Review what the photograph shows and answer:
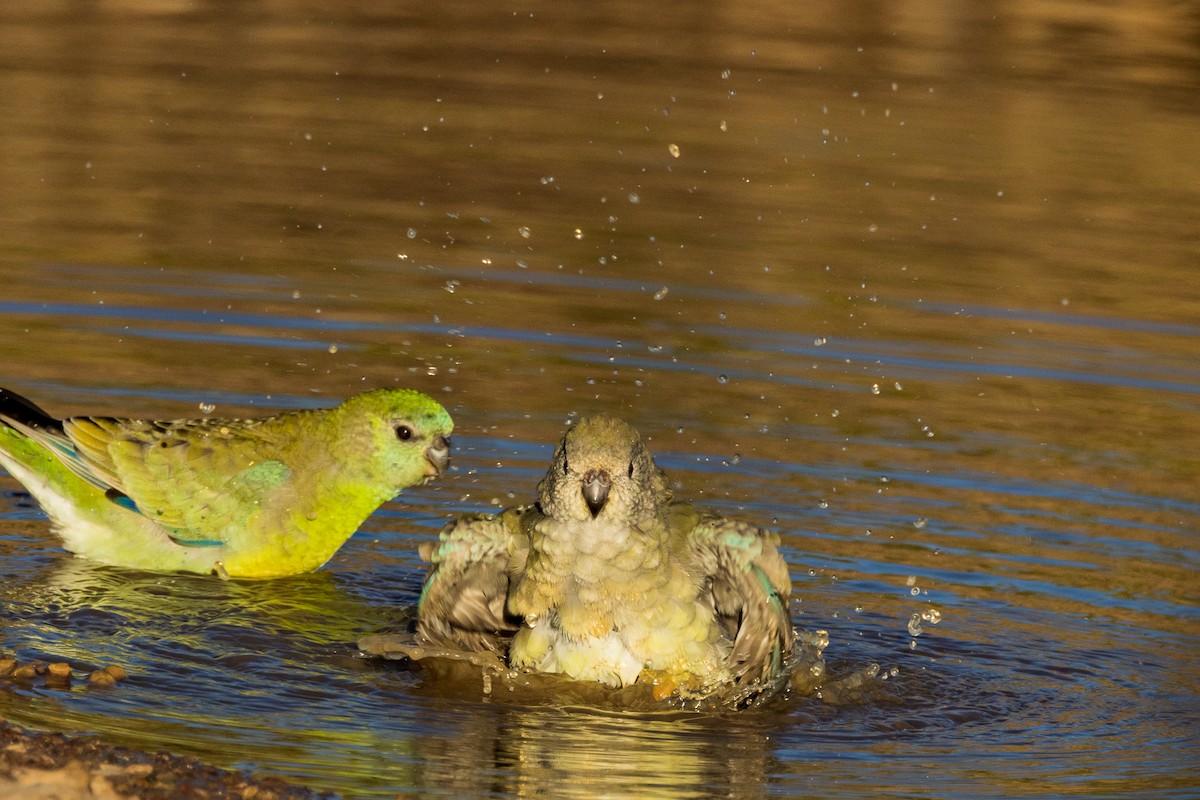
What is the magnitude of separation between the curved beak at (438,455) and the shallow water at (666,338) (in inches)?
24.2

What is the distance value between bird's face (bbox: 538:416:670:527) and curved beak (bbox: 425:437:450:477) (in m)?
1.68

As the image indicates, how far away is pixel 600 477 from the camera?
27.6 ft

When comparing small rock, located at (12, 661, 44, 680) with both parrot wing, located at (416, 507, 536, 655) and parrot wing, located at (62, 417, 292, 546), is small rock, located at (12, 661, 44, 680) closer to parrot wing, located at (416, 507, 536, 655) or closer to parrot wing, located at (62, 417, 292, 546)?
parrot wing, located at (416, 507, 536, 655)

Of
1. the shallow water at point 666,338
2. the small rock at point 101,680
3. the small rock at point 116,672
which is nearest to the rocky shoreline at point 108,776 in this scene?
the shallow water at point 666,338

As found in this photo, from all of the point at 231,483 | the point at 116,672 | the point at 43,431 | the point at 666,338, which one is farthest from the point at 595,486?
the point at 666,338

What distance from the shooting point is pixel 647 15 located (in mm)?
31547

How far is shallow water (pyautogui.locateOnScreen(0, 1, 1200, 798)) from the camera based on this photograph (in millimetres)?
8250

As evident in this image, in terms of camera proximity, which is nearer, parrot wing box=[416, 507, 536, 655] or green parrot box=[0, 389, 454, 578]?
parrot wing box=[416, 507, 536, 655]

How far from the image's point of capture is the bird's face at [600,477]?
8.40 metres

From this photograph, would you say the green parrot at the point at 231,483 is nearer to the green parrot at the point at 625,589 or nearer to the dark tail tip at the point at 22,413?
the dark tail tip at the point at 22,413

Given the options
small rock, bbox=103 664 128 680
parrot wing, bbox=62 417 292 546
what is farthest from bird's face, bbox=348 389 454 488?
small rock, bbox=103 664 128 680

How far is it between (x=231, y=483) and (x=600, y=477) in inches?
106

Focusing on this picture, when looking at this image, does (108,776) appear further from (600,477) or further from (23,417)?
(23,417)

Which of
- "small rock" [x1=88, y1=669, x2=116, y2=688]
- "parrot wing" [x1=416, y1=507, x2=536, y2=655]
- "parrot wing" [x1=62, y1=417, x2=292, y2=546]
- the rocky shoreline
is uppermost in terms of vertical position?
"parrot wing" [x1=62, y1=417, x2=292, y2=546]
